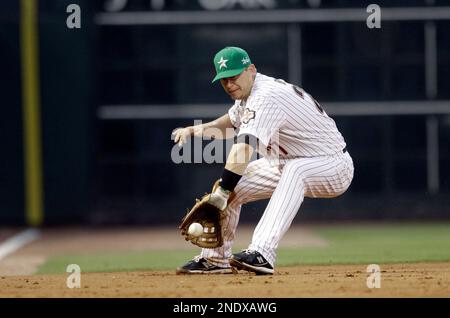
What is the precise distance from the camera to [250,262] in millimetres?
5934

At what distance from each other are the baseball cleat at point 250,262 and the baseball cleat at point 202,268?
1.66 feet

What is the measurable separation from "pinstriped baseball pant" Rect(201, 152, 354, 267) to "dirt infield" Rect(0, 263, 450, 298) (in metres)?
0.22

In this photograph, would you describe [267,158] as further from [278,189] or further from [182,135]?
[182,135]

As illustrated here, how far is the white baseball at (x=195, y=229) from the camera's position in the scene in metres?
6.25

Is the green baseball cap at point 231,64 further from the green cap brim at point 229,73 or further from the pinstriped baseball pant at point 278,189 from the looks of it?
the pinstriped baseball pant at point 278,189

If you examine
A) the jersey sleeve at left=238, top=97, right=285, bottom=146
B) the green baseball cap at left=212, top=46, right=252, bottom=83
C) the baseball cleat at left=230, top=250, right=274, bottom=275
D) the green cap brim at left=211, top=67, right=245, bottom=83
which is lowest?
the baseball cleat at left=230, top=250, right=274, bottom=275

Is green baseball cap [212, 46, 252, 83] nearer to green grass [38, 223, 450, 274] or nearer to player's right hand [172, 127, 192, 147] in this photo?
player's right hand [172, 127, 192, 147]

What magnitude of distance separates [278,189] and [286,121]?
1.32ft

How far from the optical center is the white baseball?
6.25 meters
